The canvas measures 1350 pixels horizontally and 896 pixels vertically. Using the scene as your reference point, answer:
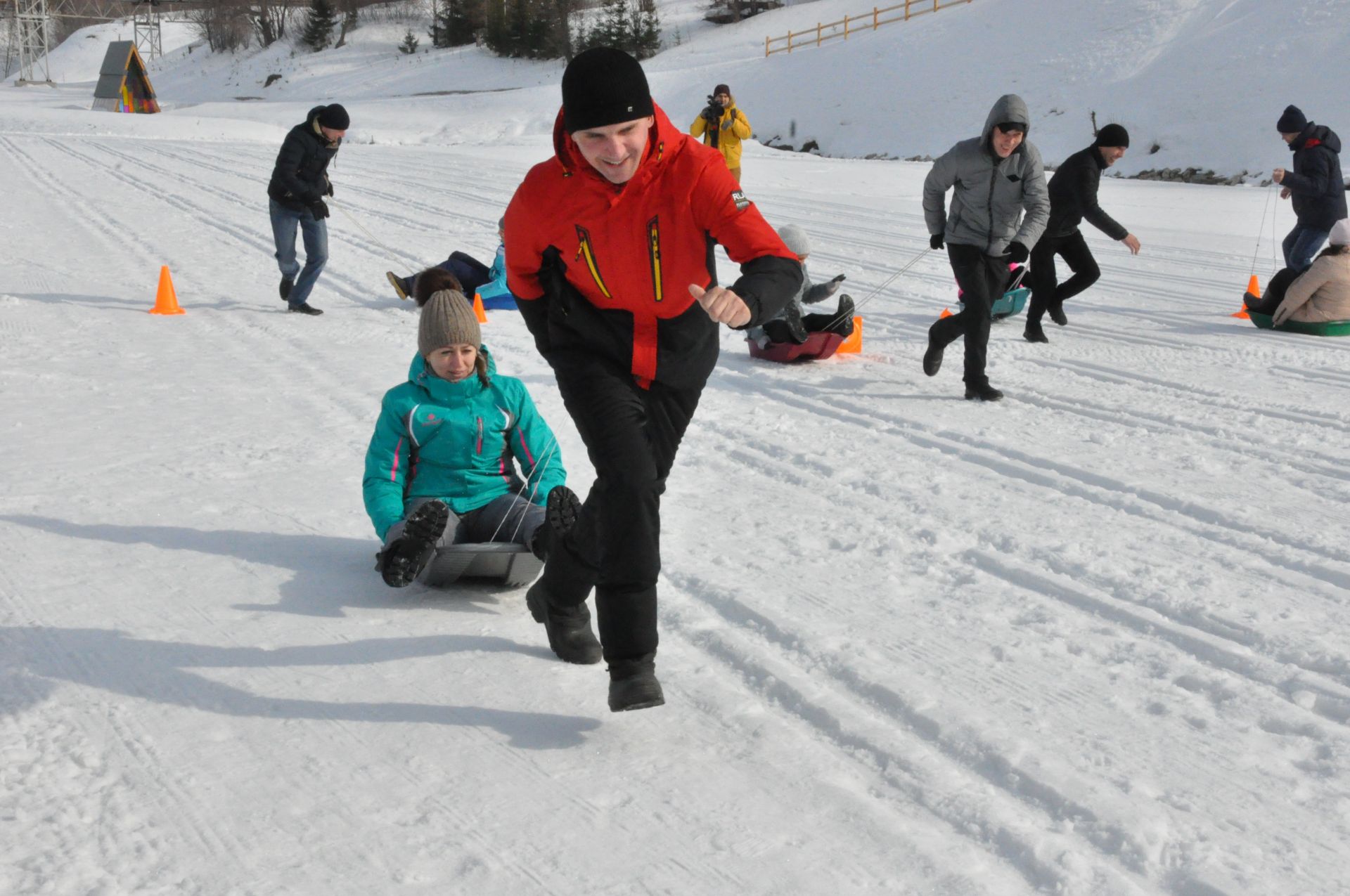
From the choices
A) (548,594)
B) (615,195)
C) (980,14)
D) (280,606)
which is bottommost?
(280,606)

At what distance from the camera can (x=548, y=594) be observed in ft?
10.6

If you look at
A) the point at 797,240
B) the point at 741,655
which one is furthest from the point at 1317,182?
the point at 741,655

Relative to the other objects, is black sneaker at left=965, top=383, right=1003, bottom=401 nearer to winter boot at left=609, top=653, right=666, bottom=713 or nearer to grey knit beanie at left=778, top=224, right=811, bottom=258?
grey knit beanie at left=778, top=224, right=811, bottom=258

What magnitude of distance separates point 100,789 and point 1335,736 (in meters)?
2.98

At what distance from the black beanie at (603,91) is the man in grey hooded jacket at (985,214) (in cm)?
407

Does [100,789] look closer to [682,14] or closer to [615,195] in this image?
[615,195]

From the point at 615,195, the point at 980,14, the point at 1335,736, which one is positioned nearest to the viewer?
the point at 615,195

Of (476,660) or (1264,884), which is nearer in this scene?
(1264,884)

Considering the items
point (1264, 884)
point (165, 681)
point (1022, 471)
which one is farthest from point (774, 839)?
point (1022, 471)

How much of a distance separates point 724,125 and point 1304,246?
19.8ft

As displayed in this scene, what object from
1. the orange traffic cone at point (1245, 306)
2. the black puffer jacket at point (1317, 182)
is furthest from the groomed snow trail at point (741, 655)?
the black puffer jacket at point (1317, 182)

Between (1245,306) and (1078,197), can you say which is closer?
(1078,197)

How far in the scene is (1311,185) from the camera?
9.02m

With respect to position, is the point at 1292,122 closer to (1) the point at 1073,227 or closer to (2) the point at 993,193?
(1) the point at 1073,227
